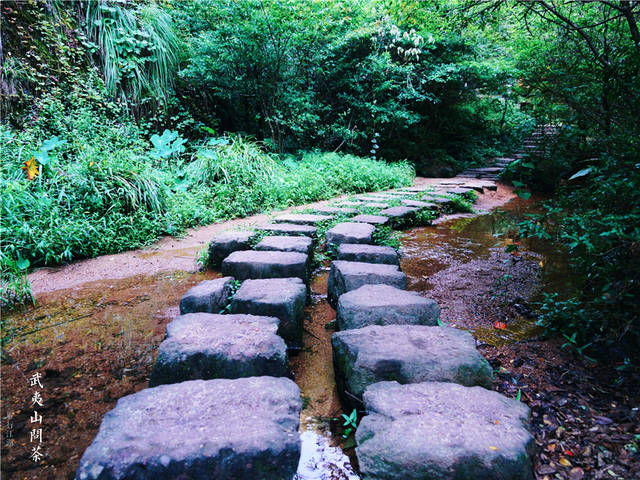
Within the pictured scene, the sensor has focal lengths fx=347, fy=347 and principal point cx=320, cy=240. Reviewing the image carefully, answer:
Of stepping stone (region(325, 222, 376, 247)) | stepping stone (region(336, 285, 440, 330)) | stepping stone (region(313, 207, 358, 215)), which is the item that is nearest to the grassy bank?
stepping stone (region(313, 207, 358, 215))

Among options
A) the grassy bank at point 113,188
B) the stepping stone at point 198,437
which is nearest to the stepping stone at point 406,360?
the stepping stone at point 198,437

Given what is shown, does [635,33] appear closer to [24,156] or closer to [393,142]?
[24,156]

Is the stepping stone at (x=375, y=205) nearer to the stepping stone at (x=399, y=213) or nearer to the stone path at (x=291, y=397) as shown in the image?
the stepping stone at (x=399, y=213)

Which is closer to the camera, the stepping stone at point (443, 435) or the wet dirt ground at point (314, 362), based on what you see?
the stepping stone at point (443, 435)

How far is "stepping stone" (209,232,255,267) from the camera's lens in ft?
9.29

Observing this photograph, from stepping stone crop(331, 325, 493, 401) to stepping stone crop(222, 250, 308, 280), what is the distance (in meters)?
0.84

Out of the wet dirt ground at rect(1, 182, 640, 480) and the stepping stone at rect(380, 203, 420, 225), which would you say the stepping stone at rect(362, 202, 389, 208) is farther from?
the wet dirt ground at rect(1, 182, 640, 480)

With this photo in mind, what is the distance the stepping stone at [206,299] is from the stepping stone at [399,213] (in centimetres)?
239

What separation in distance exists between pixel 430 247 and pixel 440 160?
757 cm

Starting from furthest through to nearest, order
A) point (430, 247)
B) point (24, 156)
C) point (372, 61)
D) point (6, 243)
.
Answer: point (372, 61) < point (24, 156) < point (430, 247) < point (6, 243)

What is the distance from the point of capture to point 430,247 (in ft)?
11.3

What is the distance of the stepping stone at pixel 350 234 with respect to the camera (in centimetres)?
281

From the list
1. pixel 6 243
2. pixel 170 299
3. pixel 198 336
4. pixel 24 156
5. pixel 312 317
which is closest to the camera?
pixel 198 336

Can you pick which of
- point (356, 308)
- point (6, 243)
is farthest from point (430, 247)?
point (6, 243)
